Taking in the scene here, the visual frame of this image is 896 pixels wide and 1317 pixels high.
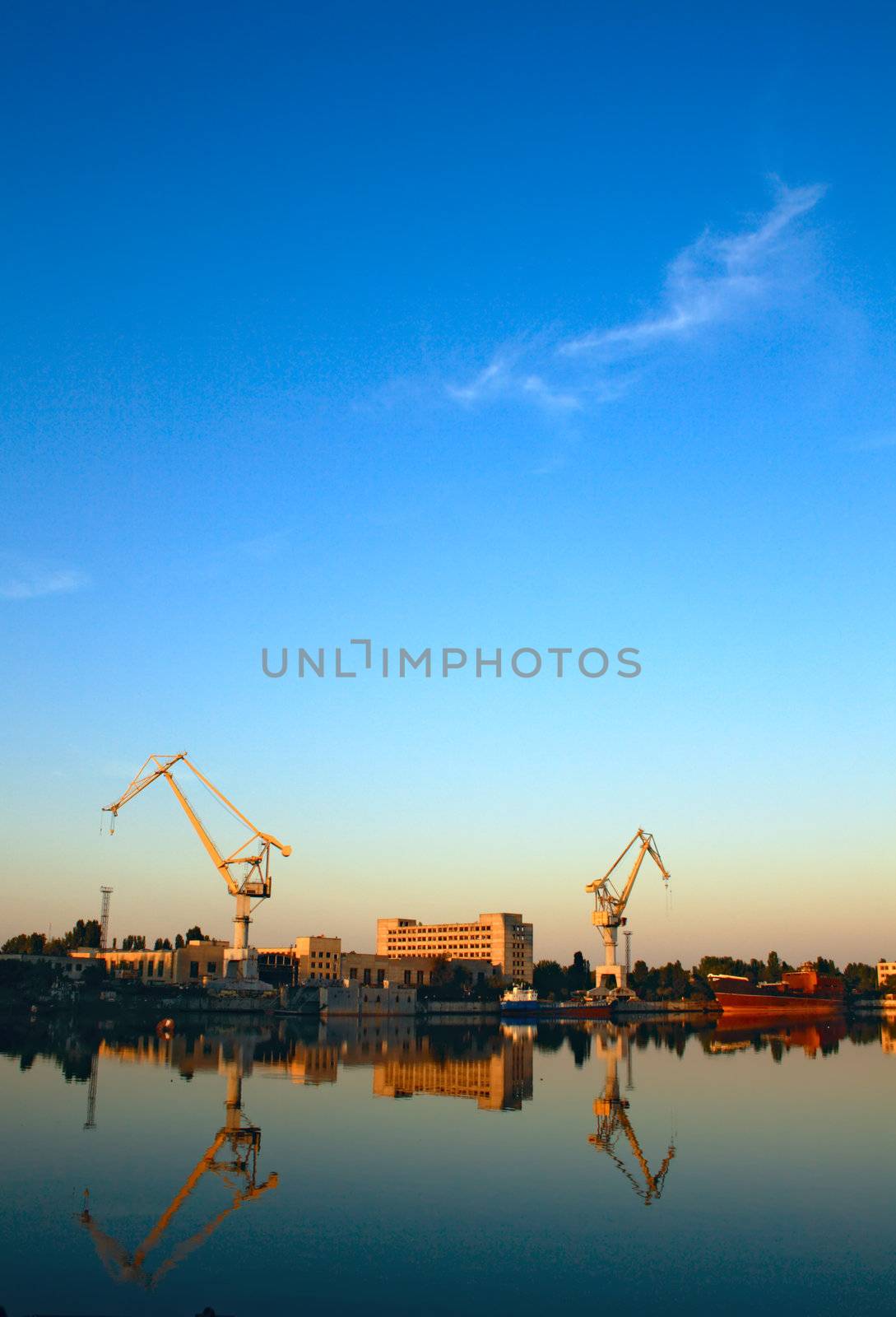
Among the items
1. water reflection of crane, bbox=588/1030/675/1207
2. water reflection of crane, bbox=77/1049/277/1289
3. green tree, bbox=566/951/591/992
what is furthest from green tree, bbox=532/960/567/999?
water reflection of crane, bbox=77/1049/277/1289

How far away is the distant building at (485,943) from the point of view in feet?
502

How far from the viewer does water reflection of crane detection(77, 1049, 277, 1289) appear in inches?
614

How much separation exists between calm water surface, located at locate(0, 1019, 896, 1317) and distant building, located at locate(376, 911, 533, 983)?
4496 inches

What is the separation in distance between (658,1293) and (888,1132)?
1780 centimetres

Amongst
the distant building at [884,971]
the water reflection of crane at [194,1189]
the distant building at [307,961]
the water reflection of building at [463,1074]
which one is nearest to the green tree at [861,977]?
the distant building at [884,971]

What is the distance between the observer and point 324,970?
121000 mm

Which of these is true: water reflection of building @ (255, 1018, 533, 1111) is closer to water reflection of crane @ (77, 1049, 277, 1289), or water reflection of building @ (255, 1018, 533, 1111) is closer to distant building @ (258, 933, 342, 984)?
water reflection of crane @ (77, 1049, 277, 1289)

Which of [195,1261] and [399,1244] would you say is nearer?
[195,1261]

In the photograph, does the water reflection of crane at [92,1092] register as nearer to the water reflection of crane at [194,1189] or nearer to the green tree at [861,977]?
the water reflection of crane at [194,1189]

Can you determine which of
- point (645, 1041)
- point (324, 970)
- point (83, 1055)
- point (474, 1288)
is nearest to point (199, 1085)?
point (83, 1055)

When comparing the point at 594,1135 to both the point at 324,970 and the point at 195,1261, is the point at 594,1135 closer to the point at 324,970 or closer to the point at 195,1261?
the point at 195,1261

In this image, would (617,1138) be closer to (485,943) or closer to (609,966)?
(609,966)

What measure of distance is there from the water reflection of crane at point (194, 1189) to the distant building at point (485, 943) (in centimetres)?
12455

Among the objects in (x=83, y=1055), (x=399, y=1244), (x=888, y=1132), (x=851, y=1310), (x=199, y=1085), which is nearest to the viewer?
(x=851, y=1310)
